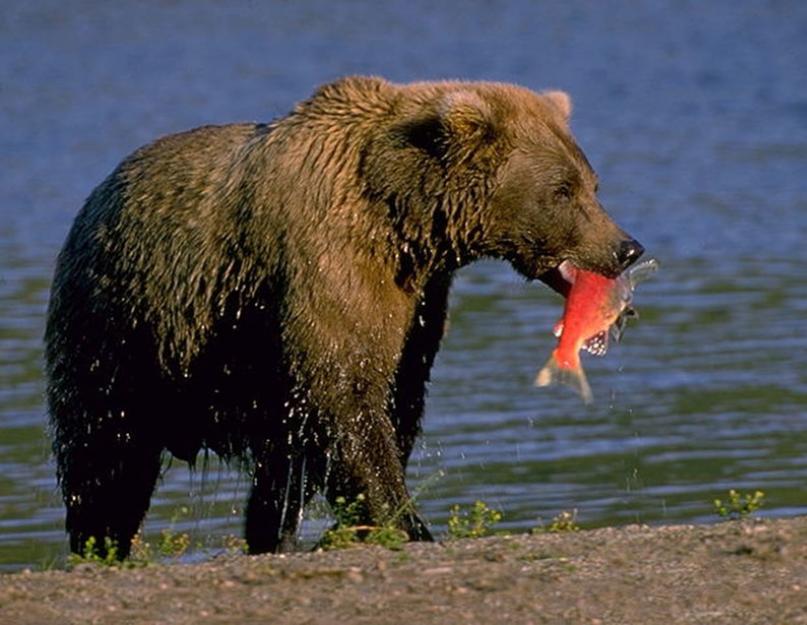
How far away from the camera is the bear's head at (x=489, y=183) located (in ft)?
25.7

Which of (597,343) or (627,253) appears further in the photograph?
(597,343)

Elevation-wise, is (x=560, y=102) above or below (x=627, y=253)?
above

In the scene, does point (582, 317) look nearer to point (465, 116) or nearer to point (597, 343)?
point (597, 343)

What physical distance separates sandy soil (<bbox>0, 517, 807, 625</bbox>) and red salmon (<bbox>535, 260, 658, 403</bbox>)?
1.41 metres

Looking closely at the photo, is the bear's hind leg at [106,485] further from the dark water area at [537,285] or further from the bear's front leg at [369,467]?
the bear's front leg at [369,467]

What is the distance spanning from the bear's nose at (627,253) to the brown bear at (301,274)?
0.01m

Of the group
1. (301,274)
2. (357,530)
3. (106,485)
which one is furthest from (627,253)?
(106,485)

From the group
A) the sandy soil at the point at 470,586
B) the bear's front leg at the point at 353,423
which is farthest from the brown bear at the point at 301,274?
the sandy soil at the point at 470,586

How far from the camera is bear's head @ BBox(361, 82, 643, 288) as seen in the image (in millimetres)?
7848

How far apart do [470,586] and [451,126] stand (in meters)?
2.12

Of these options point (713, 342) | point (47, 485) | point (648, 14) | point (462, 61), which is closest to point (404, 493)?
point (47, 485)

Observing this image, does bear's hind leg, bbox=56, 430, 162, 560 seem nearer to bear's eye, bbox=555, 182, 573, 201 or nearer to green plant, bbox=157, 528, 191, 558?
green plant, bbox=157, 528, 191, 558

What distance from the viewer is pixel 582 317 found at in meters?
8.16

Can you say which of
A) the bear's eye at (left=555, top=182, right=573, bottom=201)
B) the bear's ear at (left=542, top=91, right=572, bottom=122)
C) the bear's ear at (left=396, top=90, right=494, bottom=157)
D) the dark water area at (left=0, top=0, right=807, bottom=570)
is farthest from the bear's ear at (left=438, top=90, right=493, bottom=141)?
the dark water area at (left=0, top=0, right=807, bottom=570)
